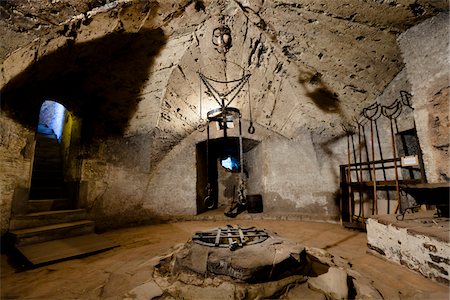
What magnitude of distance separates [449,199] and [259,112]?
3.95m

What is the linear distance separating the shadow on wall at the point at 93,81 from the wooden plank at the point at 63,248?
6.21ft

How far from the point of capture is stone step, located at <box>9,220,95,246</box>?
2998 millimetres

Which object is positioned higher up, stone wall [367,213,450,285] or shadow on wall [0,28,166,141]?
shadow on wall [0,28,166,141]

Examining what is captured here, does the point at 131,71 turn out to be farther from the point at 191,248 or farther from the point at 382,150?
the point at 382,150

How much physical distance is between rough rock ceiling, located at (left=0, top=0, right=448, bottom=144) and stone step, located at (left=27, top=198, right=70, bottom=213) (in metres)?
1.65

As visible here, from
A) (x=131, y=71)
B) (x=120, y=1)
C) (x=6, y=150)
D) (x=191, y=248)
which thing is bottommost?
(x=191, y=248)

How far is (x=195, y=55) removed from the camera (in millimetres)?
4227

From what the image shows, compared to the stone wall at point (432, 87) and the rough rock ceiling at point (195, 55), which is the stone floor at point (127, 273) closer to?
the stone wall at point (432, 87)

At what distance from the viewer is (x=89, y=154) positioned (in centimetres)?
454

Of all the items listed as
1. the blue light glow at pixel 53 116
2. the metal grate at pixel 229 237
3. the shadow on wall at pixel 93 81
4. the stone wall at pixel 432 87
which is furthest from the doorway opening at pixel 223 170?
the blue light glow at pixel 53 116

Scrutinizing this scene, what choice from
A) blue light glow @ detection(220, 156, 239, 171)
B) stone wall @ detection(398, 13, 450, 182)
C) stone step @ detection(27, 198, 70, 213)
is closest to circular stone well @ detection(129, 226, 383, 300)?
stone wall @ detection(398, 13, 450, 182)

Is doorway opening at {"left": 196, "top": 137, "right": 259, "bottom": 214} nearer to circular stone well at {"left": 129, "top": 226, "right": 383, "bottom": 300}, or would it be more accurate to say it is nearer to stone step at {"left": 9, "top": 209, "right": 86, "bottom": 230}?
stone step at {"left": 9, "top": 209, "right": 86, "bottom": 230}

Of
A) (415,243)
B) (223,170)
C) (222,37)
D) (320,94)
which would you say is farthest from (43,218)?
(320,94)

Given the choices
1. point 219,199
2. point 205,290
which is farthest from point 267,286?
point 219,199
